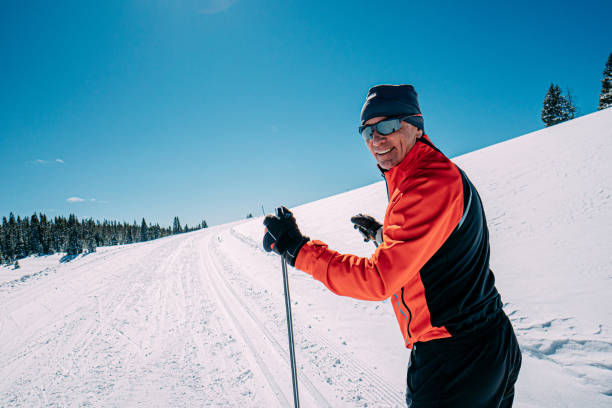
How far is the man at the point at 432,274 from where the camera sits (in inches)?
43.9

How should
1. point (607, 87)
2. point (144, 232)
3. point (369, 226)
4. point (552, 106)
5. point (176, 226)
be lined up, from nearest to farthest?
1. point (369, 226)
2. point (607, 87)
3. point (552, 106)
4. point (144, 232)
5. point (176, 226)

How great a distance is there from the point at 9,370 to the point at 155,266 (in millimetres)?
6704

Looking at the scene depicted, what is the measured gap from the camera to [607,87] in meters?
26.4

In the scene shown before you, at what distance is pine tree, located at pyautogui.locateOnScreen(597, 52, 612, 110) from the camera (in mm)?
25875

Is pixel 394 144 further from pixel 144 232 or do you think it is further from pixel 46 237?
pixel 144 232

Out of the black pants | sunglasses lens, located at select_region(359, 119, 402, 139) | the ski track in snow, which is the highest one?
sunglasses lens, located at select_region(359, 119, 402, 139)

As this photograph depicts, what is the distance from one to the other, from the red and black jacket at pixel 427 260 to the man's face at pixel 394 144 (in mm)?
74

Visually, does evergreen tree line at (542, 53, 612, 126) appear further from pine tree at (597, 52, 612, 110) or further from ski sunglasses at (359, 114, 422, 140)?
ski sunglasses at (359, 114, 422, 140)

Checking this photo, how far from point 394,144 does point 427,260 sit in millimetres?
738

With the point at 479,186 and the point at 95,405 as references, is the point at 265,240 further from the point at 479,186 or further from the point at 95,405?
the point at 479,186

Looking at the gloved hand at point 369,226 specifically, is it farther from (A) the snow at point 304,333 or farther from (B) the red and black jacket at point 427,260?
(A) the snow at point 304,333

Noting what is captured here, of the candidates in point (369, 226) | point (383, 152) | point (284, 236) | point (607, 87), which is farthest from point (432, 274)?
point (607, 87)

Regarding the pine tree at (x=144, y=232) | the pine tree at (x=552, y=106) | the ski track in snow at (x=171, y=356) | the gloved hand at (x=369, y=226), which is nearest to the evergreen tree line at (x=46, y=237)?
the pine tree at (x=144, y=232)

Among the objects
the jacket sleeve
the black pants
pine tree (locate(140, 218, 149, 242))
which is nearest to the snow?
the black pants
